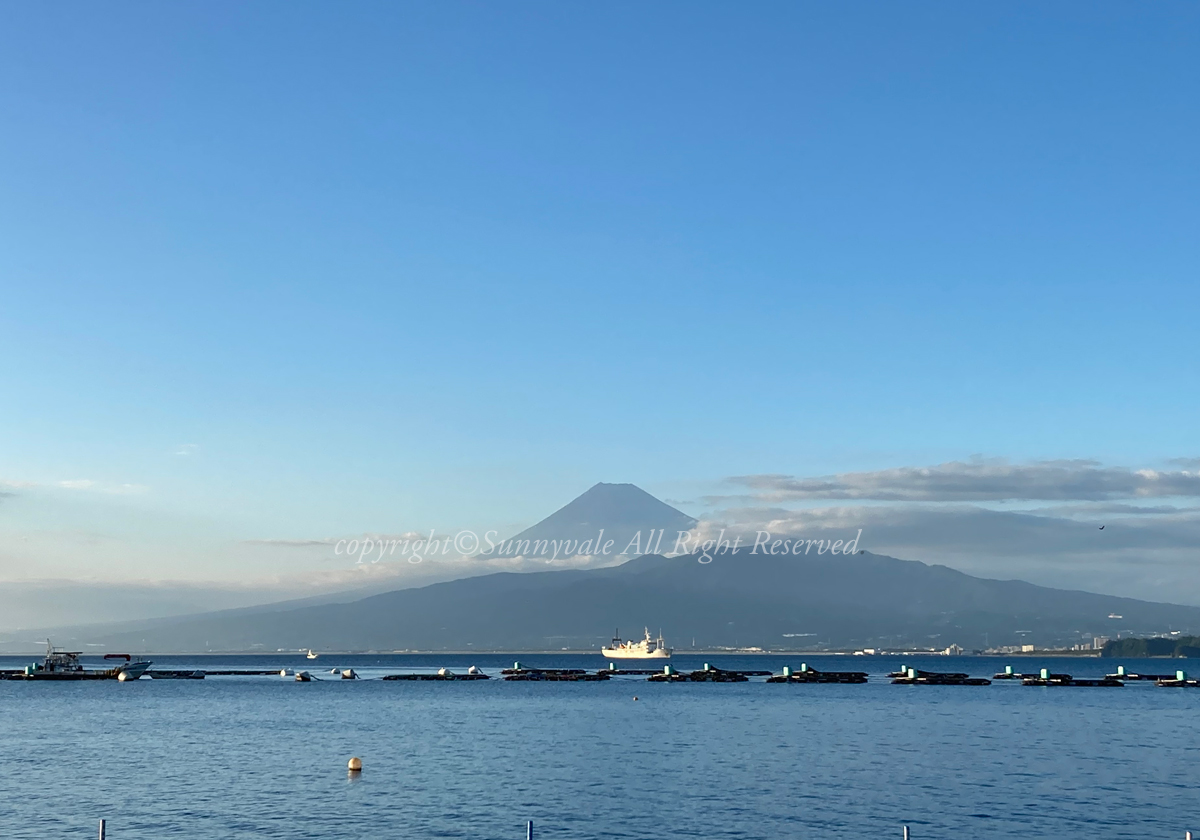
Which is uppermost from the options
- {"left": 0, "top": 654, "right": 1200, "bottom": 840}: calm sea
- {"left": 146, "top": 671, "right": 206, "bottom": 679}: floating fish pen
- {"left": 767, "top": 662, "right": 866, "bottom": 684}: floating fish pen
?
{"left": 0, "top": 654, "right": 1200, "bottom": 840}: calm sea

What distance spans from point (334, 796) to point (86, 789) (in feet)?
41.1

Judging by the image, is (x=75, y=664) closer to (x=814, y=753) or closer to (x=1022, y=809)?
(x=814, y=753)

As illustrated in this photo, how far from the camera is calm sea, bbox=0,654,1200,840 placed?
41.9 metres

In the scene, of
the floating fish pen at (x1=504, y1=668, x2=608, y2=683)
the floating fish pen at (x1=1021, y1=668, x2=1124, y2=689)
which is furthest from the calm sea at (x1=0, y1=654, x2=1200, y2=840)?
the floating fish pen at (x1=504, y1=668, x2=608, y2=683)

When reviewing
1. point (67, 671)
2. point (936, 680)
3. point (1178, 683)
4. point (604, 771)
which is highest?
point (604, 771)

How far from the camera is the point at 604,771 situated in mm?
57906

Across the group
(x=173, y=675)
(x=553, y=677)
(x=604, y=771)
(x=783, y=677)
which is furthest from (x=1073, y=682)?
(x=173, y=675)

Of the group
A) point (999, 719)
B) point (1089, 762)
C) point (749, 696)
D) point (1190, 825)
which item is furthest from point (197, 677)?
point (1190, 825)

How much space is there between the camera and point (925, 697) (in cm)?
12594

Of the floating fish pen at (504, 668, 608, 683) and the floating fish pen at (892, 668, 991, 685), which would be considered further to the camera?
the floating fish pen at (504, 668, 608, 683)

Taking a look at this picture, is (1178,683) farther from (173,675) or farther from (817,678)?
(173,675)

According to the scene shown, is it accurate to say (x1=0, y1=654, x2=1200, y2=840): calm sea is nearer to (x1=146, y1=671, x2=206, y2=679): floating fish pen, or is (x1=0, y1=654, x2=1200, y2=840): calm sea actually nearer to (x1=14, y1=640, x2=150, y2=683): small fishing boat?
(x1=14, y1=640, x2=150, y2=683): small fishing boat

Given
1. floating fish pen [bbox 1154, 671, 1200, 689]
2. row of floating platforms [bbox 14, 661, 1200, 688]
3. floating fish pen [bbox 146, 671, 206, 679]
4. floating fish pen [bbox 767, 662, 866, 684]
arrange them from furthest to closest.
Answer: floating fish pen [bbox 146, 671, 206, 679] → floating fish pen [bbox 767, 662, 866, 684] → row of floating platforms [bbox 14, 661, 1200, 688] → floating fish pen [bbox 1154, 671, 1200, 689]

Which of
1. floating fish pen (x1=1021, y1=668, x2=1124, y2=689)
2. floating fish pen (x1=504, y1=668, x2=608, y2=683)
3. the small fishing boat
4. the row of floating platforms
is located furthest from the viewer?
floating fish pen (x1=504, y1=668, x2=608, y2=683)
